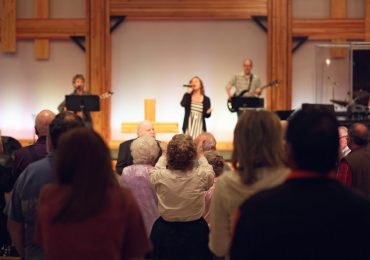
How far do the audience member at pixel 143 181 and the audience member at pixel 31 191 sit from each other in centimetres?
133

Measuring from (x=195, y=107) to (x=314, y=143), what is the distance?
790cm

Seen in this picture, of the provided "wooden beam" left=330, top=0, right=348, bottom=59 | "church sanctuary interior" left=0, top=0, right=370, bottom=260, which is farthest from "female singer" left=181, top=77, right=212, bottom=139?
"wooden beam" left=330, top=0, right=348, bottom=59

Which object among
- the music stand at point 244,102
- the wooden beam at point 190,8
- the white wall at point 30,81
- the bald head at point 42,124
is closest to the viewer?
the bald head at point 42,124

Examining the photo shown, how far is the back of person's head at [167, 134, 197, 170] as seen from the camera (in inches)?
156

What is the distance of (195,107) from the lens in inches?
391

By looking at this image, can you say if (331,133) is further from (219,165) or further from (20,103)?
(20,103)

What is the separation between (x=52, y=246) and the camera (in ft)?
7.47

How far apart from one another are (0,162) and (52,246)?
2339 millimetres

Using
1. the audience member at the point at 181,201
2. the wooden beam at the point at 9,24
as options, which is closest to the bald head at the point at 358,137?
the audience member at the point at 181,201

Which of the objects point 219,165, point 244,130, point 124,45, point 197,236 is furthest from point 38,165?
point 124,45

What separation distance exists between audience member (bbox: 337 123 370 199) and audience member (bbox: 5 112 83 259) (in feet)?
7.38

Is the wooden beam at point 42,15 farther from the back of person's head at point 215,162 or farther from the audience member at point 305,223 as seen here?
the audience member at point 305,223

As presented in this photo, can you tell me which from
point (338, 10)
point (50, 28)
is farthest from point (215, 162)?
point (50, 28)

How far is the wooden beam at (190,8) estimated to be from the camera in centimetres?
1146
